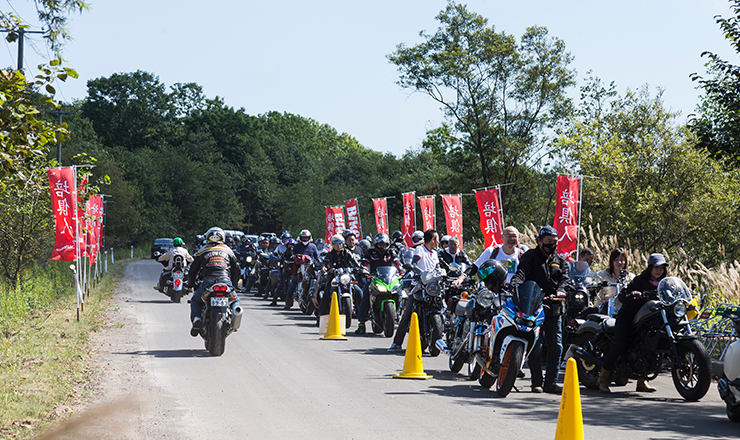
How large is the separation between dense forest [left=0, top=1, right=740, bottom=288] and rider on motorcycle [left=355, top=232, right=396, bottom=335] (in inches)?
245

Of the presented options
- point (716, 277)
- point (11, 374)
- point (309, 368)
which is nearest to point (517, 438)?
point (309, 368)

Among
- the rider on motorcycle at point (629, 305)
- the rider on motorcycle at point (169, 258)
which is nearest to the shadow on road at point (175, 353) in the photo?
the rider on motorcycle at point (629, 305)

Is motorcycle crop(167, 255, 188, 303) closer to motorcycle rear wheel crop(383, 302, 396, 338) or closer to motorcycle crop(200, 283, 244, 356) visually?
motorcycle rear wheel crop(383, 302, 396, 338)

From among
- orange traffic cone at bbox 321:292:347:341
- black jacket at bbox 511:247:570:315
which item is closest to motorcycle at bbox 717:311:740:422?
black jacket at bbox 511:247:570:315

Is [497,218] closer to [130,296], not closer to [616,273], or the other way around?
[130,296]

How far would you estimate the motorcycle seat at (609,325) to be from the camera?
949cm

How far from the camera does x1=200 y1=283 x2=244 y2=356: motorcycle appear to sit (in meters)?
11.6

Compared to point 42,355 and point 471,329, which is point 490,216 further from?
point 42,355

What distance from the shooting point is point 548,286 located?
30.2ft

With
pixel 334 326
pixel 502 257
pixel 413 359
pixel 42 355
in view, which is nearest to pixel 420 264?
pixel 502 257

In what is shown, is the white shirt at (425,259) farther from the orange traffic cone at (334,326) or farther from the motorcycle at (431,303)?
the orange traffic cone at (334,326)

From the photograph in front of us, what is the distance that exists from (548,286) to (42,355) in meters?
7.30

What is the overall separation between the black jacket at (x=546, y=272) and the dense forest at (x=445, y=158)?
533cm

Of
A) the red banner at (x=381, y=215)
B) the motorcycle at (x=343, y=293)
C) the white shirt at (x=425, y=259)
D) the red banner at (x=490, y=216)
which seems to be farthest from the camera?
the red banner at (x=381, y=215)
